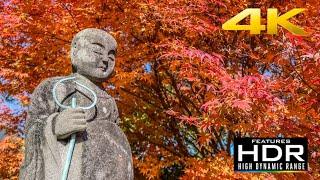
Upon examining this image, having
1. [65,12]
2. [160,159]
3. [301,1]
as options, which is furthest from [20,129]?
[301,1]

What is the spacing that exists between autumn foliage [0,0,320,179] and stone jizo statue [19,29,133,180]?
6.67 feet

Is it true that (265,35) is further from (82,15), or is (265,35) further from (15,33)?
(15,33)

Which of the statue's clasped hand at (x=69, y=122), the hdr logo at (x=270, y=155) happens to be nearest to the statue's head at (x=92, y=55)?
the statue's clasped hand at (x=69, y=122)

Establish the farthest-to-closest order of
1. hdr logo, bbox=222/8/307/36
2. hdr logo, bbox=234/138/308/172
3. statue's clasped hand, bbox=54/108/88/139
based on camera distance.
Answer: hdr logo, bbox=222/8/307/36, hdr logo, bbox=234/138/308/172, statue's clasped hand, bbox=54/108/88/139

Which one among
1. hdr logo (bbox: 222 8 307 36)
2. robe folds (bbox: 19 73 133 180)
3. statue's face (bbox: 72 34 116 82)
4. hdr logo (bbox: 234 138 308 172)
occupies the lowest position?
hdr logo (bbox: 234 138 308 172)

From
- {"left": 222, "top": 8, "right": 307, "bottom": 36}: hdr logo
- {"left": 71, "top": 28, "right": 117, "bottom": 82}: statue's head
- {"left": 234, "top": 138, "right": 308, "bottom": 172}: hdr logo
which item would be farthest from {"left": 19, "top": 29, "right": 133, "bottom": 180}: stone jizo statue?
{"left": 222, "top": 8, "right": 307, "bottom": 36}: hdr logo

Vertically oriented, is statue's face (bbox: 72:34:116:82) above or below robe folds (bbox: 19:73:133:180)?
above

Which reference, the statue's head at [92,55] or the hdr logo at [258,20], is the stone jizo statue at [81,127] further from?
the hdr logo at [258,20]

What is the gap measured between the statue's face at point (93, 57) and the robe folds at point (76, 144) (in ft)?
0.29

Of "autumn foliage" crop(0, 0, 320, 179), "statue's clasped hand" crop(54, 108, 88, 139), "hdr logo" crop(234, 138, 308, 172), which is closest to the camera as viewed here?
"statue's clasped hand" crop(54, 108, 88, 139)

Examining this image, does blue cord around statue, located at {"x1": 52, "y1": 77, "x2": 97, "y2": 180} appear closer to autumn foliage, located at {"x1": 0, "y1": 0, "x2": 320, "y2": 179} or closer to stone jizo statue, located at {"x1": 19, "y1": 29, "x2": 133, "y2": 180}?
stone jizo statue, located at {"x1": 19, "y1": 29, "x2": 133, "y2": 180}

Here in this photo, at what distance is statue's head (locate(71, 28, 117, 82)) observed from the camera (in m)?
4.43

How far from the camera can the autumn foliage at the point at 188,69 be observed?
6.36 metres

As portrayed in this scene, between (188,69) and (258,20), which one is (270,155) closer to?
(188,69)
